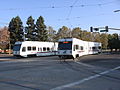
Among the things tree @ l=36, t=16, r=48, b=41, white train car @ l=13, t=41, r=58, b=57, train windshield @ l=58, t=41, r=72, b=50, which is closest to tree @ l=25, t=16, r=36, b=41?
tree @ l=36, t=16, r=48, b=41

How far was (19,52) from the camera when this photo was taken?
38781mm

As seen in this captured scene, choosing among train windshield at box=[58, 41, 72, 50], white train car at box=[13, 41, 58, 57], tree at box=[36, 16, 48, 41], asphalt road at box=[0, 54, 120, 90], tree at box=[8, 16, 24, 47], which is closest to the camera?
asphalt road at box=[0, 54, 120, 90]

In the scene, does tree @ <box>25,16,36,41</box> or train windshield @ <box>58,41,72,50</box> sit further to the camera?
tree @ <box>25,16,36,41</box>

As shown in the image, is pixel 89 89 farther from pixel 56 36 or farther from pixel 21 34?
pixel 56 36

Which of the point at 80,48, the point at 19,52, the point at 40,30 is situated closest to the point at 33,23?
the point at 40,30

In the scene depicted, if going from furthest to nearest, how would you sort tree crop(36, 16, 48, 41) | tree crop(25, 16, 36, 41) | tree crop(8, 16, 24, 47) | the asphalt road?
tree crop(36, 16, 48, 41)
tree crop(25, 16, 36, 41)
tree crop(8, 16, 24, 47)
the asphalt road

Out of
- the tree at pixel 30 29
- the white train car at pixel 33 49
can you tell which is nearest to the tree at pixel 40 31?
the tree at pixel 30 29

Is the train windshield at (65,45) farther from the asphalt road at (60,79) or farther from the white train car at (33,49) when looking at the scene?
the asphalt road at (60,79)

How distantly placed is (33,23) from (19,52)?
120 feet

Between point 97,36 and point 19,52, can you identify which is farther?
point 97,36

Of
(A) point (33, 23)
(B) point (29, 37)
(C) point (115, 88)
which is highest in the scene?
(A) point (33, 23)

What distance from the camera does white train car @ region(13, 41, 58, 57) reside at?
3897 cm

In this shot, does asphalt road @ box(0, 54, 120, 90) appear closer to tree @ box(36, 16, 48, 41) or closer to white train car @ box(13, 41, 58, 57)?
white train car @ box(13, 41, 58, 57)

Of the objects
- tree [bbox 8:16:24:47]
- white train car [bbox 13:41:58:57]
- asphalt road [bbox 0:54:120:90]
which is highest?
tree [bbox 8:16:24:47]
